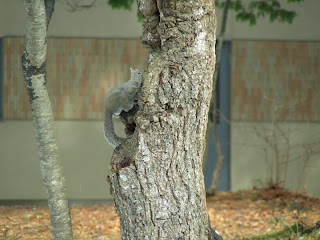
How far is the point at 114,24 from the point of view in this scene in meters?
6.00

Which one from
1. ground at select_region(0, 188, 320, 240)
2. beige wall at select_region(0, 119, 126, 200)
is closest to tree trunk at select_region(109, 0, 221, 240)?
ground at select_region(0, 188, 320, 240)

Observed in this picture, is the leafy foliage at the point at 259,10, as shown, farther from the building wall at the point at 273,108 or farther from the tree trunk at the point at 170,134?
the tree trunk at the point at 170,134

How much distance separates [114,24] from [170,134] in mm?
4103

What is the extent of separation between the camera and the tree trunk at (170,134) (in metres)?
2.19

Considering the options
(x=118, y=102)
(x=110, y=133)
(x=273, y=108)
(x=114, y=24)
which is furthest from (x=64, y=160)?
(x=118, y=102)

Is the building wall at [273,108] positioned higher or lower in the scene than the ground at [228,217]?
higher

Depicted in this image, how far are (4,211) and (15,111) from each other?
1.94 meters

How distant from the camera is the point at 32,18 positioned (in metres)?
3.08

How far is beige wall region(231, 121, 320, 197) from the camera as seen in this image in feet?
19.7

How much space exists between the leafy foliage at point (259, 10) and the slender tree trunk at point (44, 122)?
323 centimetres

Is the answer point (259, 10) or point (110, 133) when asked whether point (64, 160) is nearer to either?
point (259, 10)

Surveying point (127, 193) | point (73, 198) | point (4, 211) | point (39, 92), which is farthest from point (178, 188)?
point (73, 198)

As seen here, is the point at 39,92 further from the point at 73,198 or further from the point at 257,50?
the point at 257,50

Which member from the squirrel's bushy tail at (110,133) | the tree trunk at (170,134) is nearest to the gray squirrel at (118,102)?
the squirrel's bushy tail at (110,133)
